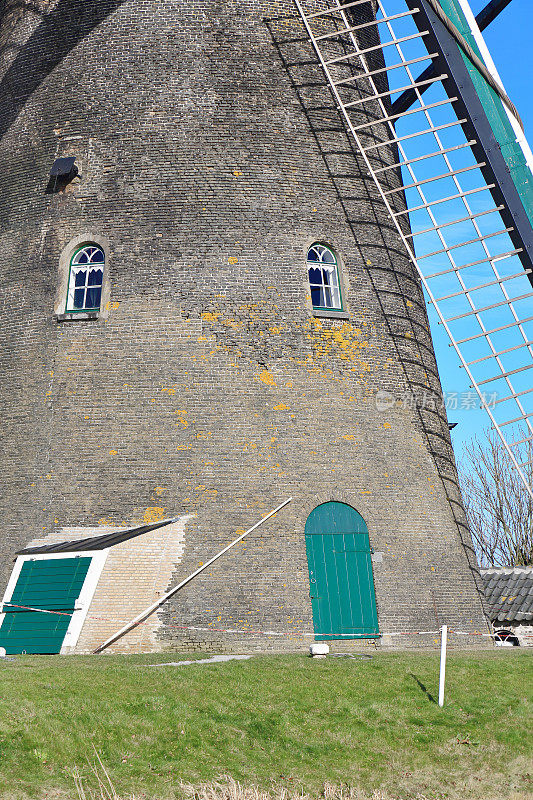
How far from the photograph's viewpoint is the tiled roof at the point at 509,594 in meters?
15.9

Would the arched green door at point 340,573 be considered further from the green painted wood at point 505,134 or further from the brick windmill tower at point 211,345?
the green painted wood at point 505,134

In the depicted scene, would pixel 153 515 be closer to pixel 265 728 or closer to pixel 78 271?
pixel 78 271

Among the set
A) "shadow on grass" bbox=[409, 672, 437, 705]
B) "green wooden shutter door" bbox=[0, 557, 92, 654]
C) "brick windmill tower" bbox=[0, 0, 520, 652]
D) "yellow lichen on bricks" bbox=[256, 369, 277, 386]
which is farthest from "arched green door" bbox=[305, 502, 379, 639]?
"green wooden shutter door" bbox=[0, 557, 92, 654]

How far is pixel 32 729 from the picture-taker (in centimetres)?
699

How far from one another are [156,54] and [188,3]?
1069mm

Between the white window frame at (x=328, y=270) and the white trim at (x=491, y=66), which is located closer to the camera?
the white trim at (x=491, y=66)

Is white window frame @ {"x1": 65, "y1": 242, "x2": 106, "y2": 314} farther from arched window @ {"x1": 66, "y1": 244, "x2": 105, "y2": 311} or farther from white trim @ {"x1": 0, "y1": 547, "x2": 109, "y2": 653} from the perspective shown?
white trim @ {"x1": 0, "y1": 547, "x2": 109, "y2": 653}

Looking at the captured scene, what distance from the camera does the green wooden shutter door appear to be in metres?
11.0

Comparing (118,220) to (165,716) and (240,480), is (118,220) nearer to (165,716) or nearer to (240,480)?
(240,480)

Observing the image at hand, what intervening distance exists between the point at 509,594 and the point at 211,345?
26.3ft

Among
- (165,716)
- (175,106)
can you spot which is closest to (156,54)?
(175,106)

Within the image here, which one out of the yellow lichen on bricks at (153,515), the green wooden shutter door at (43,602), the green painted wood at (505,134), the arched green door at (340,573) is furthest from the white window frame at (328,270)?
the green wooden shutter door at (43,602)

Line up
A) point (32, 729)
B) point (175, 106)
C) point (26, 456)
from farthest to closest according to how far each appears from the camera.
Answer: point (175, 106)
point (26, 456)
point (32, 729)

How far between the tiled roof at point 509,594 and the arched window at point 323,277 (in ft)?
22.3
